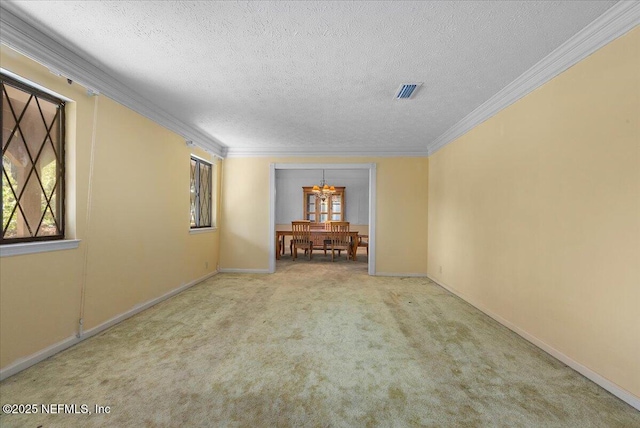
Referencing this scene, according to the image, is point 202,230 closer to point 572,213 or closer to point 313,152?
point 313,152

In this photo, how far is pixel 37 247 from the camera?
1.96m

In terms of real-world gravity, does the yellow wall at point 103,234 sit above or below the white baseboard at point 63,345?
above

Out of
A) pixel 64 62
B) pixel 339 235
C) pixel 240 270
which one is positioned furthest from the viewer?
pixel 339 235

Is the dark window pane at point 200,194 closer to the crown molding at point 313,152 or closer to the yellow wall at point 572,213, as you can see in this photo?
the crown molding at point 313,152

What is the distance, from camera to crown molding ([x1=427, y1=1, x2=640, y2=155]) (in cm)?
164

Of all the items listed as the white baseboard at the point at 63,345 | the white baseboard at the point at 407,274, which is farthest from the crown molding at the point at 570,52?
the white baseboard at the point at 63,345

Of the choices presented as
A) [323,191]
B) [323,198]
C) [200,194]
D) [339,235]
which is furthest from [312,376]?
[323,198]

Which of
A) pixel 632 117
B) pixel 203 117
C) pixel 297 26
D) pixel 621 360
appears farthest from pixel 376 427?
pixel 203 117

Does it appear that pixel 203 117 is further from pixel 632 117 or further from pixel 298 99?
pixel 632 117

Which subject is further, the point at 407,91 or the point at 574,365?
the point at 407,91

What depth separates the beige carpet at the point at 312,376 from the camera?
1503 mm

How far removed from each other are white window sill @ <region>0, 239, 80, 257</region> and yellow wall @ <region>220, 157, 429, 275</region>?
293 centimetres

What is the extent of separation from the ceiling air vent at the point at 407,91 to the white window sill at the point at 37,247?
3142 millimetres

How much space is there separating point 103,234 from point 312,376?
2.24 m
